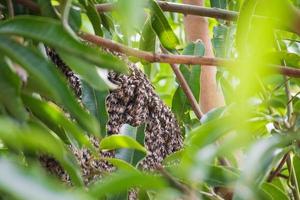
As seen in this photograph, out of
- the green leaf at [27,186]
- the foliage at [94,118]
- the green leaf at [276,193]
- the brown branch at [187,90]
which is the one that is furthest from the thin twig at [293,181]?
the green leaf at [27,186]

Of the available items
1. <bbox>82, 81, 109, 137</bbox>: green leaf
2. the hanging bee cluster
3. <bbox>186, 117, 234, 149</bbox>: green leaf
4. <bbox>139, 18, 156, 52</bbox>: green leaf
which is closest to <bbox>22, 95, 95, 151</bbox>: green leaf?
<bbox>186, 117, 234, 149</bbox>: green leaf

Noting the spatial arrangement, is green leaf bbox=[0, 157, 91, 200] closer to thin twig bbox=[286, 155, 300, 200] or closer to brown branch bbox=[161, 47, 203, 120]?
thin twig bbox=[286, 155, 300, 200]

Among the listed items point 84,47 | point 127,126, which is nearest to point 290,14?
point 84,47

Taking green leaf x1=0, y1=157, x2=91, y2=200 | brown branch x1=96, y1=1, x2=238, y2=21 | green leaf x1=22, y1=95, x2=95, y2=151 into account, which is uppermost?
green leaf x1=0, y1=157, x2=91, y2=200

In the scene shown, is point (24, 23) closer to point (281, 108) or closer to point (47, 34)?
point (47, 34)

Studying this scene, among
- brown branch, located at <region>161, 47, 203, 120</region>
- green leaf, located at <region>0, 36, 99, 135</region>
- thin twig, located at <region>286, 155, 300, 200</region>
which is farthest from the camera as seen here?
brown branch, located at <region>161, 47, 203, 120</region>

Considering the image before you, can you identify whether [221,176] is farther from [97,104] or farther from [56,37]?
[56,37]
